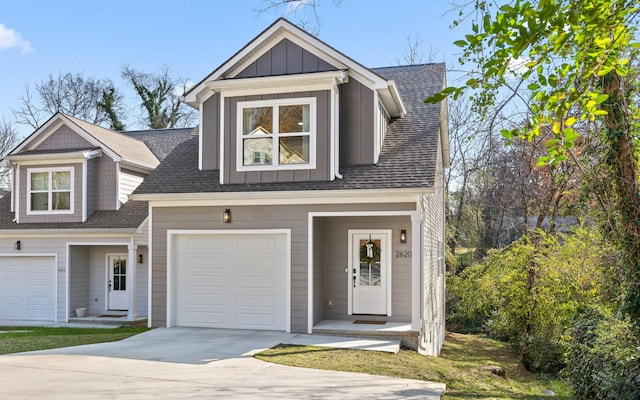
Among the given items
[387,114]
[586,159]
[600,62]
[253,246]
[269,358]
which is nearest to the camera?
[600,62]

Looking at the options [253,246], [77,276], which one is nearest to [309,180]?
[253,246]

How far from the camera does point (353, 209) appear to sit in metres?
11.1

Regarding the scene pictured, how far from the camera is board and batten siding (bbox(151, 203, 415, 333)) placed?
1127 cm

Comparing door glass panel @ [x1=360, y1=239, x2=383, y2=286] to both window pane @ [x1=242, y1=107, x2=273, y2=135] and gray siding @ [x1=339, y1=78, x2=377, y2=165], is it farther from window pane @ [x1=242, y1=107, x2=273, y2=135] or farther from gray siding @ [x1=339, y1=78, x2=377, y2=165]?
window pane @ [x1=242, y1=107, x2=273, y2=135]

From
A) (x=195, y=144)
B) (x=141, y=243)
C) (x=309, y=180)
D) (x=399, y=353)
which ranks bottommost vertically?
(x=399, y=353)

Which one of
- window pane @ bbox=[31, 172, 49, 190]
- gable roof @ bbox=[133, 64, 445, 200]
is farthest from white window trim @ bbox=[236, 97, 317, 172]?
window pane @ bbox=[31, 172, 49, 190]

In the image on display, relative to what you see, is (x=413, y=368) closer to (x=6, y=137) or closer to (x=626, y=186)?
(x=626, y=186)

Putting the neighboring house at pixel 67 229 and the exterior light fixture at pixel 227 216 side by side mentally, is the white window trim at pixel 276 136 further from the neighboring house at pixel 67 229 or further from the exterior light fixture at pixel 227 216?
the neighboring house at pixel 67 229

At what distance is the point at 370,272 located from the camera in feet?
40.1

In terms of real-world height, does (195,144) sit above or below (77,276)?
above

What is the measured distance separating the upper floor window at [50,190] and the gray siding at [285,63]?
8.05m

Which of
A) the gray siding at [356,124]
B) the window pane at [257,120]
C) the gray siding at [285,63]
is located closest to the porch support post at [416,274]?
the gray siding at [356,124]

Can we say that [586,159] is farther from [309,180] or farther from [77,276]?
[77,276]

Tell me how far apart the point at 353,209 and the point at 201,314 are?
415 centimetres
